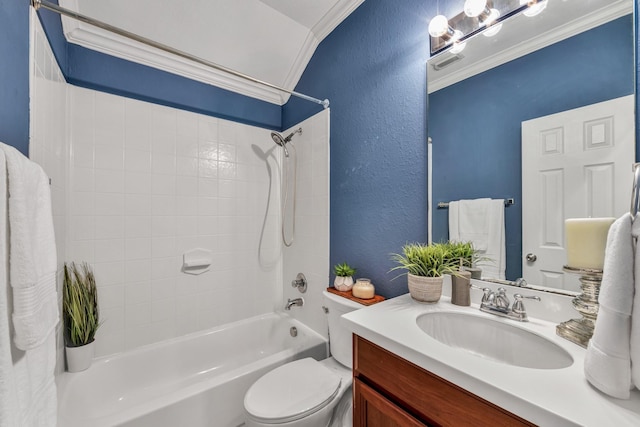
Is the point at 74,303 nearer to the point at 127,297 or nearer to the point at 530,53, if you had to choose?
the point at 127,297

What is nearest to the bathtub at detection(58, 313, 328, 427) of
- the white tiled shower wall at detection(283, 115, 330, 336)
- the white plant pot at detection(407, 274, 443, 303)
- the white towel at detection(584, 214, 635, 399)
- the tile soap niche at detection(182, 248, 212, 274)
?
the white tiled shower wall at detection(283, 115, 330, 336)

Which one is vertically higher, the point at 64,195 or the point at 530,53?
the point at 530,53

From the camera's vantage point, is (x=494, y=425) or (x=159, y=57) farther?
(x=159, y=57)

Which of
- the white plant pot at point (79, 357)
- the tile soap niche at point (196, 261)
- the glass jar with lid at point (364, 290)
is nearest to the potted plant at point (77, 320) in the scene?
the white plant pot at point (79, 357)

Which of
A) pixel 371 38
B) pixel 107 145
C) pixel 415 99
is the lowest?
pixel 107 145

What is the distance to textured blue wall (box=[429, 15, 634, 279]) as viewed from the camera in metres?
0.80

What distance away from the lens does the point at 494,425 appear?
0.55 metres

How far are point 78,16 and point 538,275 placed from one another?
6.74 feet

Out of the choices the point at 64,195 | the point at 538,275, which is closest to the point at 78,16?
the point at 64,195

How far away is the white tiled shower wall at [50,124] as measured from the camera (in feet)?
3.39

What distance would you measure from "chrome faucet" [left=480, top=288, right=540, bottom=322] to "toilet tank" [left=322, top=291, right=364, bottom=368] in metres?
0.56

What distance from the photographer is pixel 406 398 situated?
2.37 ft

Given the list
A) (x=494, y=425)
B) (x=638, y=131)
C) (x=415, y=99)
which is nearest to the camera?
(x=494, y=425)

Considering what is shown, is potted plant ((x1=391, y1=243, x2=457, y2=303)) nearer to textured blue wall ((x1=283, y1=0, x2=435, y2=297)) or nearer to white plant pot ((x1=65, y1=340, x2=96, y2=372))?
textured blue wall ((x1=283, y1=0, x2=435, y2=297))
